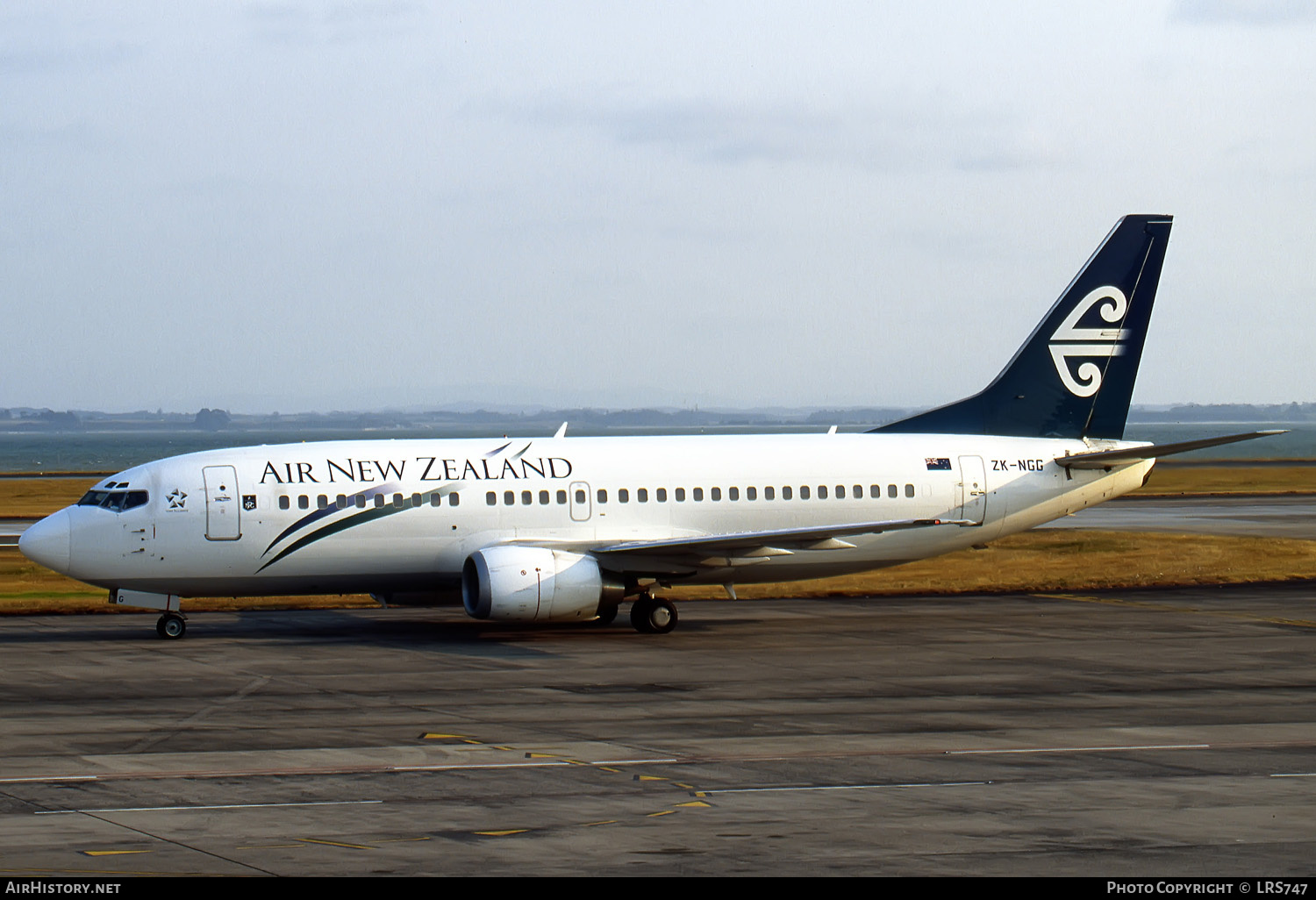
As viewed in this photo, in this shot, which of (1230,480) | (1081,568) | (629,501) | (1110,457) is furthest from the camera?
(1230,480)

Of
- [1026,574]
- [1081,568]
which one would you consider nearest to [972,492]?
[1026,574]

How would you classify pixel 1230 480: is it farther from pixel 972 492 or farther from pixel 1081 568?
pixel 972 492

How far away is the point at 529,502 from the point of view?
33.7 metres

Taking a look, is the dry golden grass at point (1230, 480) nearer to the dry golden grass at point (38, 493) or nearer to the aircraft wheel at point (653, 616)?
the aircraft wheel at point (653, 616)

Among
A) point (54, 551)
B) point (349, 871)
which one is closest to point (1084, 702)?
point (349, 871)

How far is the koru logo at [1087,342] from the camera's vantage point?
123ft

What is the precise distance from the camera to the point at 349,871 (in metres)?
13.7

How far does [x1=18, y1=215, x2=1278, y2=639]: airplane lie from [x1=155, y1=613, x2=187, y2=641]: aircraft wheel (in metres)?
0.06

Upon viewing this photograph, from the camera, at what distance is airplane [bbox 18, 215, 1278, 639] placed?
32.1 metres

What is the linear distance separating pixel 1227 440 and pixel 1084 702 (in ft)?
38.4

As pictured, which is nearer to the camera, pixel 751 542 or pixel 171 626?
pixel 751 542

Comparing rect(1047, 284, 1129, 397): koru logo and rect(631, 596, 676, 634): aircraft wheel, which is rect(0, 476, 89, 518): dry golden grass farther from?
rect(1047, 284, 1129, 397): koru logo

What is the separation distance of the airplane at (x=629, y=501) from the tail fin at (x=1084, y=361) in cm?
5

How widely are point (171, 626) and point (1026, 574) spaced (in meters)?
24.8
